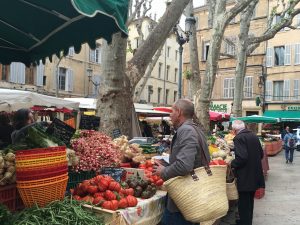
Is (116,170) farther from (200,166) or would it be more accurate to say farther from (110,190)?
(200,166)

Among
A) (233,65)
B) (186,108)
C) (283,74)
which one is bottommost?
(186,108)

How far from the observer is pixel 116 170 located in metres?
4.59

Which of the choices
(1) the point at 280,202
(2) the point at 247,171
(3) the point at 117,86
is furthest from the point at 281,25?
(2) the point at 247,171

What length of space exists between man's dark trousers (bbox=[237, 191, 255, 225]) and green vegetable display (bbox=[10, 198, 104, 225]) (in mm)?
3314

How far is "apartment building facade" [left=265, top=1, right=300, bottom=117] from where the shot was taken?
118 feet

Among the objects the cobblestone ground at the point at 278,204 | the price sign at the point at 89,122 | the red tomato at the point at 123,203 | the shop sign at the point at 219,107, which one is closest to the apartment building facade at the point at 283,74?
the shop sign at the point at 219,107

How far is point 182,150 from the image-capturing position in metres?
3.62

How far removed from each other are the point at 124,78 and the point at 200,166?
12.6 ft

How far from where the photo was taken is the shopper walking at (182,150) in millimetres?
3600

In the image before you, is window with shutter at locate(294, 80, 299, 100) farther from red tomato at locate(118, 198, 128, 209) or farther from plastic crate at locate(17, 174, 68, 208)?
plastic crate at locate(17, 174, 68, 208)

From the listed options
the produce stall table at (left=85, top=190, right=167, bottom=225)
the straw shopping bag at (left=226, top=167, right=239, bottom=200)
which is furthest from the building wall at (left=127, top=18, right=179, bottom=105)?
the produce stall table at (left=85, top=190, right=167, bottom=225)

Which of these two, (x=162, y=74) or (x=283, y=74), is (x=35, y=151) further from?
(x=162, y=74)

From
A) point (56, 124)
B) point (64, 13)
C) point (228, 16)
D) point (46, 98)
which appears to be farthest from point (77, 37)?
point (228, 16)

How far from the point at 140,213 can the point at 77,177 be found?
83 cm
